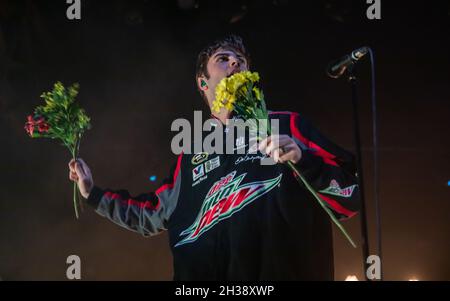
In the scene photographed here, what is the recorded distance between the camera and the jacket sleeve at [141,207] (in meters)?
3.23

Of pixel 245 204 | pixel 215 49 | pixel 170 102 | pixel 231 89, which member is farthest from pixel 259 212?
pixel 170 102

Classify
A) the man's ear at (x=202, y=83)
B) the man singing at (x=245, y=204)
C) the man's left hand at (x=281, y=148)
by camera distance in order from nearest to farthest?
the man's left hand at (x=281, y=148), the man singing at (x=245, y=204), the man's ear at (x=202, y=83)

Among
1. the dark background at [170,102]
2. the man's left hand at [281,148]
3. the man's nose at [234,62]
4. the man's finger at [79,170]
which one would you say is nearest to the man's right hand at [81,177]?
the man's finger at [79,170]

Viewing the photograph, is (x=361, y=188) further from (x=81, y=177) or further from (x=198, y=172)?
(x=81, y=177)

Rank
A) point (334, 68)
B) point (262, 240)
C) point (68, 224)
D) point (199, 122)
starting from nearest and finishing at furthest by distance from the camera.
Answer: point (334, 68) → point (262, 240) → point (199, 122) → point (68, 224)

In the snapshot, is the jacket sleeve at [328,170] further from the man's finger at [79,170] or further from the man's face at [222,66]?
the man's finger at [79,170]

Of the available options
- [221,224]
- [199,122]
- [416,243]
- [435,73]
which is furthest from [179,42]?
[416,243]

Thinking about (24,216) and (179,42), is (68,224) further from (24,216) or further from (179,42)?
(179,42)

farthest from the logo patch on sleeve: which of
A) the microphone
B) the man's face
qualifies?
the microphone

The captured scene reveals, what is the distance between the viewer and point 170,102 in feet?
12.5

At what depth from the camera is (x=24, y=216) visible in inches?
153

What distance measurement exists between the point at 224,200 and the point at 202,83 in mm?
875

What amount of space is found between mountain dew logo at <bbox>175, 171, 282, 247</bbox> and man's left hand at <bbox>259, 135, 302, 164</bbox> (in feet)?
1.37

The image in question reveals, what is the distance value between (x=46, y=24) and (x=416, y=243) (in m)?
3.30
